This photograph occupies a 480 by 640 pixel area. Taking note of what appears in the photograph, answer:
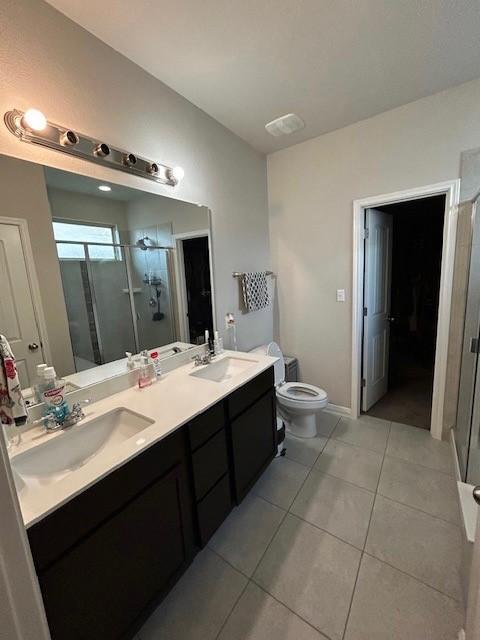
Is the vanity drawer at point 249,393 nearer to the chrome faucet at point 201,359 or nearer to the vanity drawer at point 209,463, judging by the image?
the vanity drawer at point 209,463

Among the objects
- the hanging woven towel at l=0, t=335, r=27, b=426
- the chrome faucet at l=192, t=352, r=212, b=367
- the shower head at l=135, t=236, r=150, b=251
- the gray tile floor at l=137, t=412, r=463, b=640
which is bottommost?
the gray tile floor at l=137, t=412, r=463, b=640

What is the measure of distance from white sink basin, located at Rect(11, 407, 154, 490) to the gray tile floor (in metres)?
0.79

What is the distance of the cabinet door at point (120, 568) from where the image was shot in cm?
84

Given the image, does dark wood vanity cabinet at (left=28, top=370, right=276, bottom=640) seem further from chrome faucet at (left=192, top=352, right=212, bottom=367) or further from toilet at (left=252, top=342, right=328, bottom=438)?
toilet at (left=252, top=342, right=328, bottom=438)

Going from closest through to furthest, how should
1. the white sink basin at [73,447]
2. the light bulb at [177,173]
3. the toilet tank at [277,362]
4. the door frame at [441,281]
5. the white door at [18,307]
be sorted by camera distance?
the white sink basin at [73,447] → the white door at [18,307] → the light bulb at [177,173] → the door frame at [441,281] → the toilet tank at [277,362]

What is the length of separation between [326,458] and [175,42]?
287 centimetres

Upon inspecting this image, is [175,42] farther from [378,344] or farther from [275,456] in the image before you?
[378,344]

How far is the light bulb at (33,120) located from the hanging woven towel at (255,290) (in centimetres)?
165

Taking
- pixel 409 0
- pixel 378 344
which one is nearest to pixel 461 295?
pixel 378 344

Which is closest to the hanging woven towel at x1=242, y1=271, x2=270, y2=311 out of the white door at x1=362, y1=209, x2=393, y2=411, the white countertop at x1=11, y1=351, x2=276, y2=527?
the white countertop at x1=11, y1=351, x2=276, y2=527

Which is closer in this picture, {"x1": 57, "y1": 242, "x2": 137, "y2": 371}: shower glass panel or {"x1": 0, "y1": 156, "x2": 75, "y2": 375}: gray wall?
{"x1": 0, "y1": 156, "x2": 75, "y2": 375}: gray wall

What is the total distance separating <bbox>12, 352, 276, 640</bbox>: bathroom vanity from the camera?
0.84 metres

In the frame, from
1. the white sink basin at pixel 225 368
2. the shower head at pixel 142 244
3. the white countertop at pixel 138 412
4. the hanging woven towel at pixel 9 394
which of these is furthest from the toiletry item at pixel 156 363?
the hanging woven towel at pixel 9 394

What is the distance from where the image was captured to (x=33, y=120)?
1159mm
